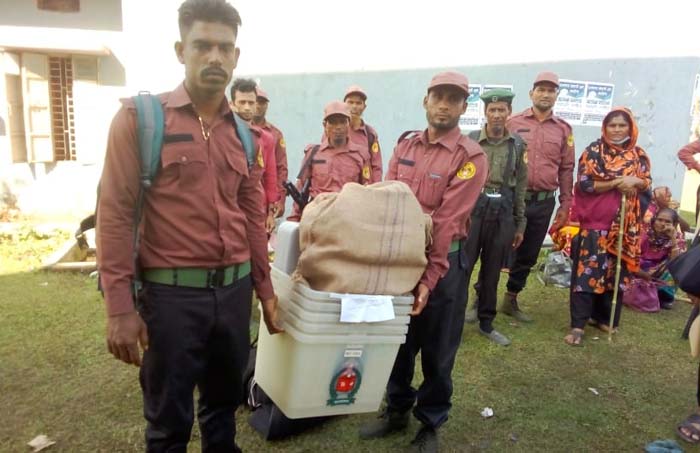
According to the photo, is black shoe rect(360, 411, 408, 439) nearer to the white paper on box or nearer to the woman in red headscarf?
the white paper on box

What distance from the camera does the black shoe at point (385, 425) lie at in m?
2.89

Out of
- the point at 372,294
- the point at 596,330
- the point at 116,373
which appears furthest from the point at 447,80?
the point at 596,330

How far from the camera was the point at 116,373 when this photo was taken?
3.43 meters

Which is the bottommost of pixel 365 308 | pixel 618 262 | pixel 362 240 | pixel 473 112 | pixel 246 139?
pixel 618 262

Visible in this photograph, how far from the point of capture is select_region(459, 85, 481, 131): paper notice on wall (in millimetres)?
6938

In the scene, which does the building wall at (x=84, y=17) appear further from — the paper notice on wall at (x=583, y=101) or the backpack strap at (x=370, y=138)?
the paper notice on wall at (x=583, y=101)

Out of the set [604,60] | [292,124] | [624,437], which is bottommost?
[624,437]

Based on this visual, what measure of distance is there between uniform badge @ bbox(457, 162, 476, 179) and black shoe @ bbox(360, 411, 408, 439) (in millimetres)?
1406

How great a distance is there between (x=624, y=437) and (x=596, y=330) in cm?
181

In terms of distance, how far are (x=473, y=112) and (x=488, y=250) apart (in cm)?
335

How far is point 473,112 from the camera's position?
6996 mm

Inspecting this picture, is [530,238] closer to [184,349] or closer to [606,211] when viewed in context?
[606,211]

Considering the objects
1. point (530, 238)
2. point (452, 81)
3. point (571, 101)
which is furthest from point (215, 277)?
point (571, 101)

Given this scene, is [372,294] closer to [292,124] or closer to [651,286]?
[651,286]
